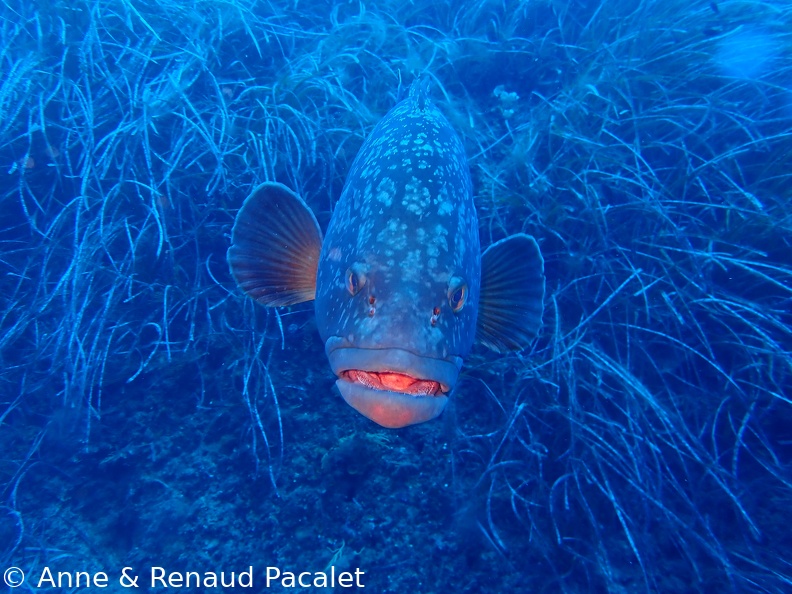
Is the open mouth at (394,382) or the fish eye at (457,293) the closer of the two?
the open mouth at (394,382)

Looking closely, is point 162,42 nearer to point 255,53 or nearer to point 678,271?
point 255,53

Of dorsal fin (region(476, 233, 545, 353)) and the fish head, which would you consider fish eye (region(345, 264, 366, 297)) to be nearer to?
the fish head

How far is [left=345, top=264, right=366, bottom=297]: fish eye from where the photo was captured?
6.70 feet

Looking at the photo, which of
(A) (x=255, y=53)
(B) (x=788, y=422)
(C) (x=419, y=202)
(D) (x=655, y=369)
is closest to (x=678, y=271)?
(D) (x=655, y=369)

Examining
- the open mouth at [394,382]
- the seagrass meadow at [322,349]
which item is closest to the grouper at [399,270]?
the open mouth at [394,382]

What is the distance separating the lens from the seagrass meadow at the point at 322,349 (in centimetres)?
285

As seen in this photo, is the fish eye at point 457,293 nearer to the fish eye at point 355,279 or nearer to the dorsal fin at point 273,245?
the fish eye at point 355,279

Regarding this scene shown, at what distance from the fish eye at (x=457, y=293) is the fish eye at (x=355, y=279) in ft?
1.53

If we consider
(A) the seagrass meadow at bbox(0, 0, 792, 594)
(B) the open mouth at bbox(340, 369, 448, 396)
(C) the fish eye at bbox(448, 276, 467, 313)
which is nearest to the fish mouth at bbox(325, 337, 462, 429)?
(B) the open mouth at bbox(340, 369, 448, 396)

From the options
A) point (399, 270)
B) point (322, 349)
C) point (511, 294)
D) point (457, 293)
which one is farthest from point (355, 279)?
point (322, 349)

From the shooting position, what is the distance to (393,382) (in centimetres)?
188

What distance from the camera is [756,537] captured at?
2.74 metres

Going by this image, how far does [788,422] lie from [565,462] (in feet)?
5.86

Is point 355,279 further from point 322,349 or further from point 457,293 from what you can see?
point 322,349
